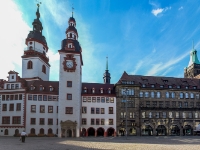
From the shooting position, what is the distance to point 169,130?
64.0 meters

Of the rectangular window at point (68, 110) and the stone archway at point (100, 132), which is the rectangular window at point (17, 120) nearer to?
the rectangular window at point (68, 110)

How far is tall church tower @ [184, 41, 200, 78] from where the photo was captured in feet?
320

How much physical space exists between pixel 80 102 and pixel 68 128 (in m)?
8.09

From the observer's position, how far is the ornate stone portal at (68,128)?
54.5 m

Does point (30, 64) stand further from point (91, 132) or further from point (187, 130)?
point (187, 130)

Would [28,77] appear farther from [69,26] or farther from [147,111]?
[147,111]

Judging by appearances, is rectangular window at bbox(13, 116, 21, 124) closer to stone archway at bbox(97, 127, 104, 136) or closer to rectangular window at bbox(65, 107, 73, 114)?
rectangular window at bbox(65, 107, 73, 114)

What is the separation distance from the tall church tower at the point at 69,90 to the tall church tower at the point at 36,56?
1323 cm

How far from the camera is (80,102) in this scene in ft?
197

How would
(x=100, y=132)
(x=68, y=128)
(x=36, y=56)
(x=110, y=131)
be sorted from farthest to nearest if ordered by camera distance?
(x=36, y=56), (x=110, y=131), (x=100, y=132), (x=68, y=128)

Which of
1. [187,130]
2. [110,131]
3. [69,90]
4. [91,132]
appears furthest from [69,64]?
[187,130]

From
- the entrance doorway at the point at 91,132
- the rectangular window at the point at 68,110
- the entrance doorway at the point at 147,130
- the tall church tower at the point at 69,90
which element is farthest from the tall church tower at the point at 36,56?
the entrance doorway at the point at 147,130

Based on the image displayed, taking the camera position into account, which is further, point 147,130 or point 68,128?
point 147,130

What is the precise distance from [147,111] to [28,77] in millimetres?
36612
